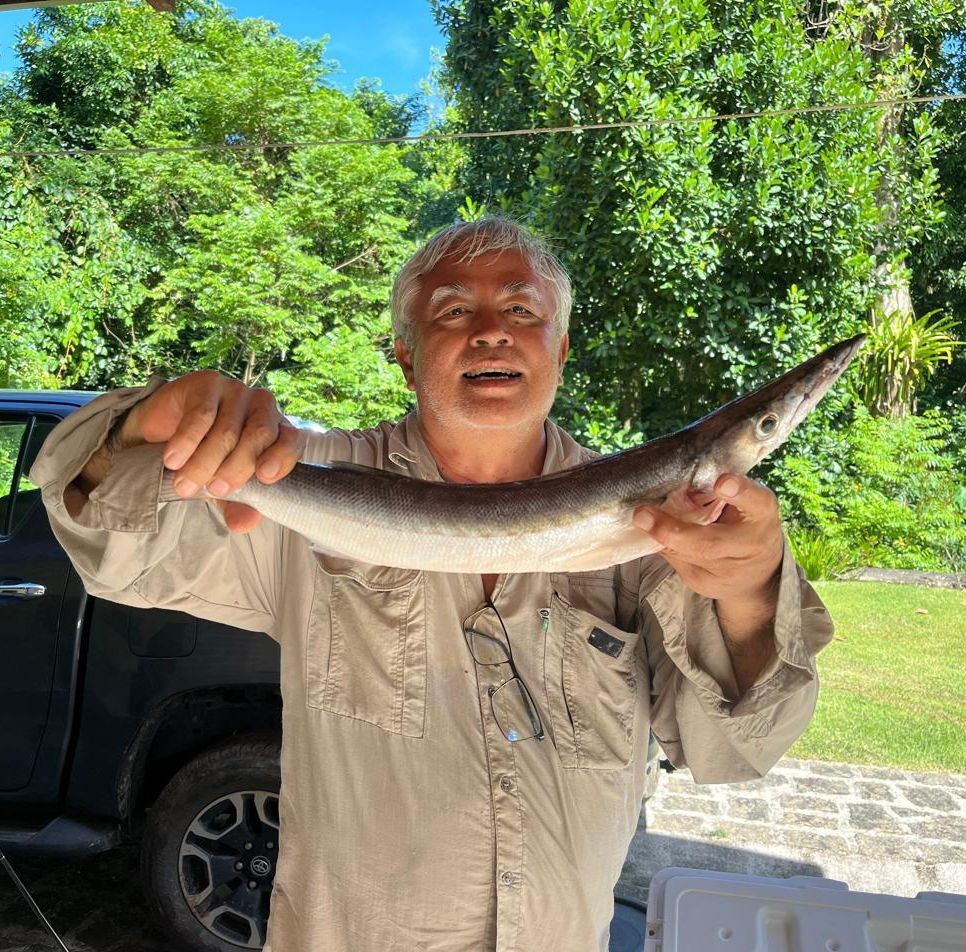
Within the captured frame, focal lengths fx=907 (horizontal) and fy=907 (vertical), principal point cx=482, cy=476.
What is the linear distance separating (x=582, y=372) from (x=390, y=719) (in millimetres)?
11156

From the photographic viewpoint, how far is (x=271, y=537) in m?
2.09

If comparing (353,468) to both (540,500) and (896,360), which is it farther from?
(896,360)

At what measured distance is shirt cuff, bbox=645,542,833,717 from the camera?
174 centimetres

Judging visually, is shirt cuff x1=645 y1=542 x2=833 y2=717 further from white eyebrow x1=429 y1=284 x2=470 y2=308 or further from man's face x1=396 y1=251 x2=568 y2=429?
white eyebrow x1=429 y1=284 x2=470 y2=308

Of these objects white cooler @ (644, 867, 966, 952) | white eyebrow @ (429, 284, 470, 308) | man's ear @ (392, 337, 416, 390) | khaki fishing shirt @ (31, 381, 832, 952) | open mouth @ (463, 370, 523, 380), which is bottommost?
white cooler @ (644, 867, 966, 952)

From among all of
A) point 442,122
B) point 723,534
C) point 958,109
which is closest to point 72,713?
point 723,534

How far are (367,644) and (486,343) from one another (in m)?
0.73

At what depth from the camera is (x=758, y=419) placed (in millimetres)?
1749

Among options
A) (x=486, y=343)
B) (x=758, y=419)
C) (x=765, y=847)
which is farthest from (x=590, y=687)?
(x=765, y=847)

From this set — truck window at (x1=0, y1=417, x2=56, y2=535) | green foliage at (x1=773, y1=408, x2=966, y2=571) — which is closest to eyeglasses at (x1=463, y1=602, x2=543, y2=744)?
truck window at (x1=0, y1=417, x2=56, y2=535)

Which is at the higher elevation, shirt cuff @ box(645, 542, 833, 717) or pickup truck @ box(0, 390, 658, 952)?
shirt cuff @ box(645, 542, 833, 717)

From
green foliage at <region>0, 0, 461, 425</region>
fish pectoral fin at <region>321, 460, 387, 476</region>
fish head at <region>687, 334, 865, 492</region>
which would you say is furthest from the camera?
green foliage at <region>0, 0, 461, 425</region>

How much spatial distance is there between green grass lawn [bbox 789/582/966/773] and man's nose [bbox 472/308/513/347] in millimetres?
5681

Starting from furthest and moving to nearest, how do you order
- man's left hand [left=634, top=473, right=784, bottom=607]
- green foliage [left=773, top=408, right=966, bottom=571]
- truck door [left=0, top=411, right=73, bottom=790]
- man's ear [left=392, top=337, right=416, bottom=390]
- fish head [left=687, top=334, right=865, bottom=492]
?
green foliage [left=773, top=408, right=966, bottom=571]
truck door [left=0, top=411, right=73, bottom=790]
man's ear [left=392, top=337, right=416, bottom=390]
fish head [left=687, top=334, right=865, bottom=492]
man's left hand [left=634, top=473, right=784, bottom=607]
